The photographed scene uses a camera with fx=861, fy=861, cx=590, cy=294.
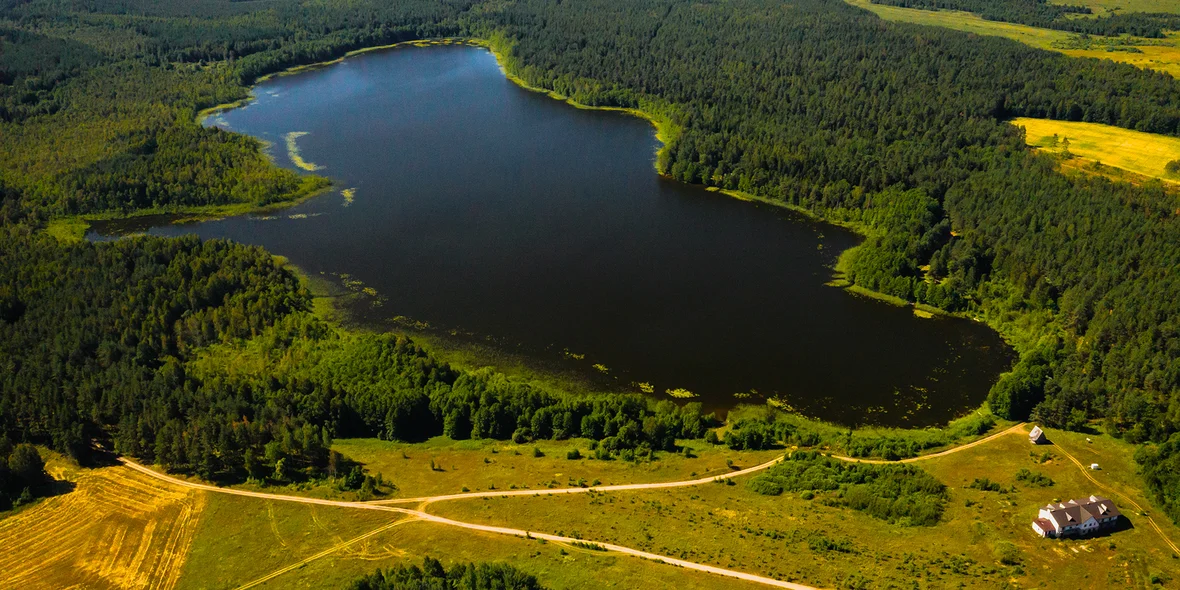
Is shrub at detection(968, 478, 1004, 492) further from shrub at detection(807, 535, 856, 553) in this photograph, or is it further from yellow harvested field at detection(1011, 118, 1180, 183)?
yellow harvested field at detection(1011, 118, 1180, 183)

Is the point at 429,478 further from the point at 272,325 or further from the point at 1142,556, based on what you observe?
the point at 1142,556

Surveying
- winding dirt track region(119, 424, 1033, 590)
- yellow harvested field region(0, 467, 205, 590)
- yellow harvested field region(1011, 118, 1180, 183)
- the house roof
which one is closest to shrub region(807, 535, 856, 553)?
winding dirt track region(119, 424, 1033, 590)

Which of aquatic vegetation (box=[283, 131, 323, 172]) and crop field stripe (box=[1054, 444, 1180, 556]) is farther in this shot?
aquatic vegetation (box=[283, 131, 323, 172])

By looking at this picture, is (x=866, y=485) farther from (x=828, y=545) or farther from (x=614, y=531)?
(x=614, y=531)

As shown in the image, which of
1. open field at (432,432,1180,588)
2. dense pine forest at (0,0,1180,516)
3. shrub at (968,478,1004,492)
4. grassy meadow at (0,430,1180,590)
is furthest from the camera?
dense pine forest at (0,0,1180,516)

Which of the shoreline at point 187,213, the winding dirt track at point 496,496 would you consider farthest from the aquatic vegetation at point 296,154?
the winding dirt track at point 496,496

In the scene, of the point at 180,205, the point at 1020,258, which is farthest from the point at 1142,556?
the point at 180,205

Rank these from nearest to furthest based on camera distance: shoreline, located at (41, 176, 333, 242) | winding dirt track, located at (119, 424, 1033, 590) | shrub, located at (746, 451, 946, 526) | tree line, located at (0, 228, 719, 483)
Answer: winding dirt track, located at (119, 424, 1033, 590)
shrub, located at (746, 451, 946, 526)
tree line, located at (0, 228, 719, 483)
shoreline, located at (41, 176, 333, 242)

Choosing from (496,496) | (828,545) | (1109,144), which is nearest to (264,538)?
(496,496)
